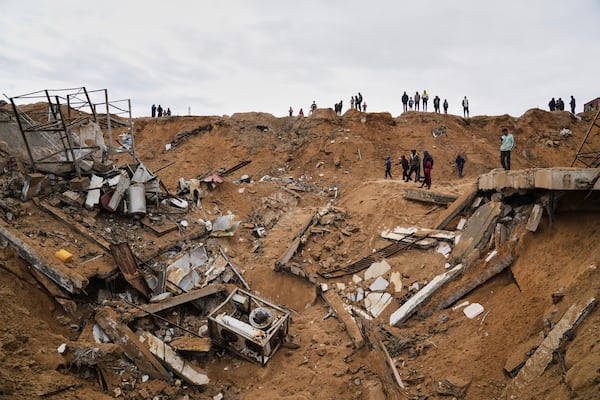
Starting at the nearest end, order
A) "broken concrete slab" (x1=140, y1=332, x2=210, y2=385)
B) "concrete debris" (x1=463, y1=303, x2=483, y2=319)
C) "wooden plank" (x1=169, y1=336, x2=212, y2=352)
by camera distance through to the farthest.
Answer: "broken concrete slab" (x1=140, y1=332, x2=210, y2=385) < "concrete debris" (x1=463, y1=303, x2=483, y2=319) < "wooden plank" (x1=169, y1=336, x2=212, y2=352)

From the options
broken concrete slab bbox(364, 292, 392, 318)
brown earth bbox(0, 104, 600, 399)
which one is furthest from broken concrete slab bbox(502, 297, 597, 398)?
broken concrete slab bbox(364, 292, 392, 318)

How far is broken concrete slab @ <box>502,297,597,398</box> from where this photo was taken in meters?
4.10

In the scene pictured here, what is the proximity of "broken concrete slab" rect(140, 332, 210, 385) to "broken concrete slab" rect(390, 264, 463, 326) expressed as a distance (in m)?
3.61

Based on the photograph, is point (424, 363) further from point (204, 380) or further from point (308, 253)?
point (308, 253)

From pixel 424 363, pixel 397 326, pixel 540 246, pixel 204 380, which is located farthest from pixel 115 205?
pixel 540 246

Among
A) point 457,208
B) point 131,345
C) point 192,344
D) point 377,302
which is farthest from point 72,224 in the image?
point 457,208

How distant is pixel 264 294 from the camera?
27.7 ft

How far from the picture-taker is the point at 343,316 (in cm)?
719

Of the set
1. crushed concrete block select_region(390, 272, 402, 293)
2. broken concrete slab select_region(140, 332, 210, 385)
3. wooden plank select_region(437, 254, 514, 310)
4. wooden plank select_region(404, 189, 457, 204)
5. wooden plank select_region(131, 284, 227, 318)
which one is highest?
wooden plank select_region(404, 189, 457, 204)

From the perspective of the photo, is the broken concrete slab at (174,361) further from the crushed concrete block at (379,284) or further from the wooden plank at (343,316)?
the crushed concrete block at (379,284)

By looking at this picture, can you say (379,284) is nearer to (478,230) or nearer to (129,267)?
(478,230)

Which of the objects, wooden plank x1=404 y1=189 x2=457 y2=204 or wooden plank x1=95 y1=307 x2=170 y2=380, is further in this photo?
wooden plank x1=404 y1=189 x2=457 y2=204

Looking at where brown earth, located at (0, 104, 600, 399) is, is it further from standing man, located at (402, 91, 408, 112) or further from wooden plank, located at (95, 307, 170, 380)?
standing man, located at (402, 91, 408, 112)

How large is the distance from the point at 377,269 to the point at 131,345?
525 centimetres
